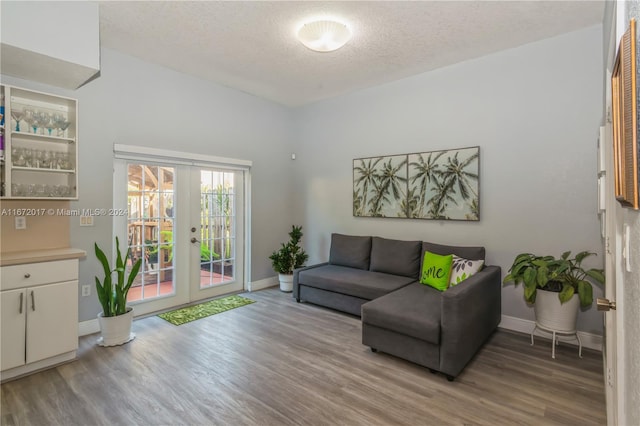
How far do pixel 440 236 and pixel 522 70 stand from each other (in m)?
1.97

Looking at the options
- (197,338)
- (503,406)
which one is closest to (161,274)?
(197,338)

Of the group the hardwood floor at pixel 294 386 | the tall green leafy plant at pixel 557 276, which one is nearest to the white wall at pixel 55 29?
the hardwood floor at pixel 294 386

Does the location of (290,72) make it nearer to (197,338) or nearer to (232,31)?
(232,31)

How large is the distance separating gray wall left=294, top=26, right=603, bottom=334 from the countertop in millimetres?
3418

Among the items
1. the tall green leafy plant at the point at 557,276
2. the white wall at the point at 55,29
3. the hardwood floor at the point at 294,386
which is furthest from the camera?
the tall green leafy plant at the point at 557,276

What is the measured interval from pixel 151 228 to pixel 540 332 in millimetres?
4443

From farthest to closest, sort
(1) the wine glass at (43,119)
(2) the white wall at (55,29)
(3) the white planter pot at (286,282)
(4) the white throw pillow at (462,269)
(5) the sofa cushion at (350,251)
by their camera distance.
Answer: (3) the white planter pot at (286,282), (5) the sofa cushion at (350,251), (4) the white throw pillow at (462,269), (1) the wine glass at (43,119), (2) the white wall at (55,29)

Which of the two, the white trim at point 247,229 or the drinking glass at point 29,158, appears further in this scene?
the white trim at point 247,229

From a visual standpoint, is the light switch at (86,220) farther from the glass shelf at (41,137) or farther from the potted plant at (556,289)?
the potted plant at (556,289)

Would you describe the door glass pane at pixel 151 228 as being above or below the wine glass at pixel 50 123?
below

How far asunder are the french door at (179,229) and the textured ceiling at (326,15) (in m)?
1.35

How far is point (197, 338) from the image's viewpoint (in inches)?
127

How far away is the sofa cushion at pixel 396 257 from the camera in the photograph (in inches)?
155

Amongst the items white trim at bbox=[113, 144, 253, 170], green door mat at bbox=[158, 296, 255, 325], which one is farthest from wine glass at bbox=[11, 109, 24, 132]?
green door mat at bbox=[158, 296, 255, 325]
